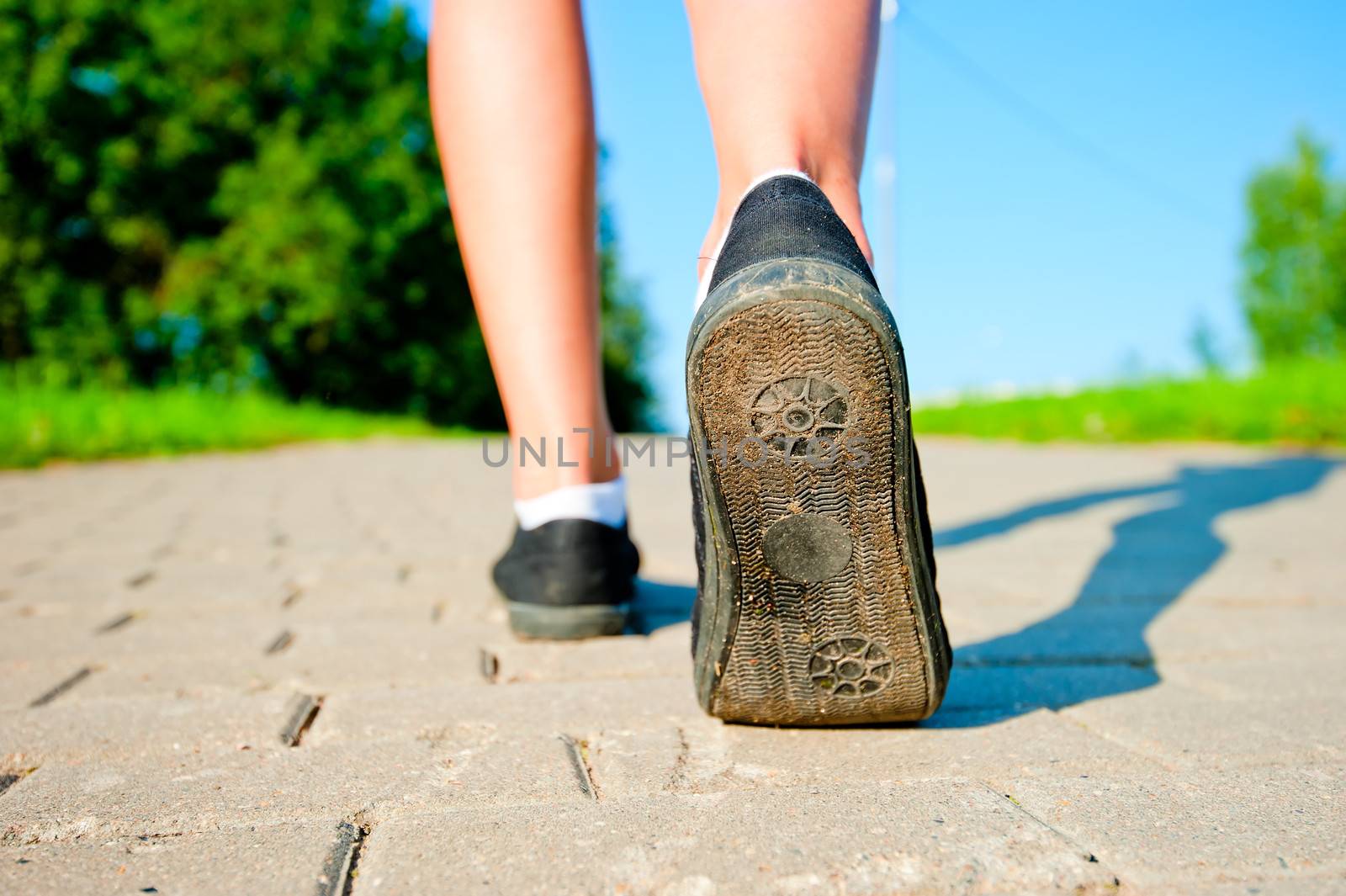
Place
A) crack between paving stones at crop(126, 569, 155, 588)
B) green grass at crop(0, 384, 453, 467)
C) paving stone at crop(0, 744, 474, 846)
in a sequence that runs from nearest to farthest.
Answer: paving stone at crop(0, 744, 474, 846)
crack between paving stones at crop(126, 569, 155, 588)
green grass at crop(0, 384, 453, 467)

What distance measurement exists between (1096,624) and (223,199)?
20.5 m

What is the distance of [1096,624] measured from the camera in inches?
70.5

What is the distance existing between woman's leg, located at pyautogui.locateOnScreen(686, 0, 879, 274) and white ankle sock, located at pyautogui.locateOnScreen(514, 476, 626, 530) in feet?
1.65

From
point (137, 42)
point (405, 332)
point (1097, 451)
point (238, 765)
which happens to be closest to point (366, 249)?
point (405, 332)

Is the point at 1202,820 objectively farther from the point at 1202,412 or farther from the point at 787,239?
the point at 1202,412

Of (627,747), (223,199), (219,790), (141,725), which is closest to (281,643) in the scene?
(141,725)

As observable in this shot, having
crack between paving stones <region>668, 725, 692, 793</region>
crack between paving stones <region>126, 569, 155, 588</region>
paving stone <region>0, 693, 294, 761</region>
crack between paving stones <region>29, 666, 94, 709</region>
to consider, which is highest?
crack between paving stones <region>668, 725, 692, 793</region>

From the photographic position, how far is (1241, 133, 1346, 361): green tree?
2839 cm

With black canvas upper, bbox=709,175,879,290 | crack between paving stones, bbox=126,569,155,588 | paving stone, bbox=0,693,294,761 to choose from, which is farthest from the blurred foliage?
black canvas upper, bbox=709,175,879,290

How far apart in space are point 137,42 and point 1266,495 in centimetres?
2135

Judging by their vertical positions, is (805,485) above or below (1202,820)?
above

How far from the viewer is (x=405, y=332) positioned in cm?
2083

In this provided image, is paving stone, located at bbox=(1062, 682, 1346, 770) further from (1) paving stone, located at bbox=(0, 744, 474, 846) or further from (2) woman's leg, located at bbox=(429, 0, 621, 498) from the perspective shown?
(2) woman's leg, located at bbox=(429, 0, 621, 498)

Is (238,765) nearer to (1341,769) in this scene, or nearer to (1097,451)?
(1341,769)
